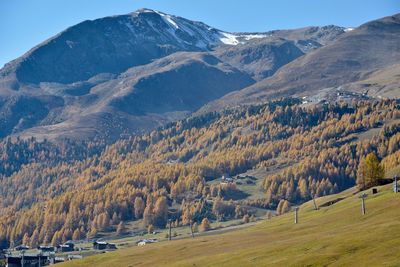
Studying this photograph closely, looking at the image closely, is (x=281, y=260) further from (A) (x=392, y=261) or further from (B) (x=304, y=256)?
(A) (x=392, y=261)

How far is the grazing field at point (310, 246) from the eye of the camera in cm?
9719

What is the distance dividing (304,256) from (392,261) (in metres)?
16.7

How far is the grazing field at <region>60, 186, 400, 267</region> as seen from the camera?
97.2 metres

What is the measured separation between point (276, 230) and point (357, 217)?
23535 millimetres

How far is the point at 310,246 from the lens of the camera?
360 feet

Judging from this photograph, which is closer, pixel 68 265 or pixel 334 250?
pixel 334 250

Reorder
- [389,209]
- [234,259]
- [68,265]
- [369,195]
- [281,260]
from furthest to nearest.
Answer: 1. [369,195]
2. [68,265]
3. [389,209]
4. [234,259]
5. [281,260]

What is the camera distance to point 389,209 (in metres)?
132

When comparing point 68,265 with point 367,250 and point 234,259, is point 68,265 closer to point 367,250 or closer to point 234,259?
point 234,259

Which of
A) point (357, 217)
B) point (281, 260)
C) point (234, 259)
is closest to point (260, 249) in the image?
point (234, 259)

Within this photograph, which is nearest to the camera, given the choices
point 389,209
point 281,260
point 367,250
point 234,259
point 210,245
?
point 367,250

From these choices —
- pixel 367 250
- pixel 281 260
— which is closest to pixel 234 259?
pixel 281 260

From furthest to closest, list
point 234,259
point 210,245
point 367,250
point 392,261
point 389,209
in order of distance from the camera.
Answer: point 210,245, point 389,209, point 234,259, point 367,250, point 392,261

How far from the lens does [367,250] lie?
97.2 m
